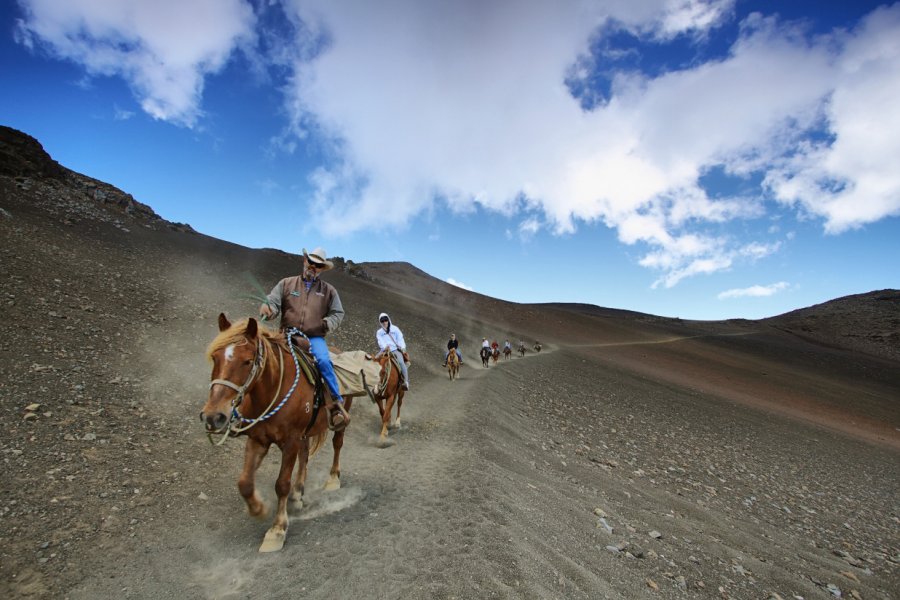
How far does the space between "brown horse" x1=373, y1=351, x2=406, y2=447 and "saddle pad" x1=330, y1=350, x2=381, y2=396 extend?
1950 millimetres

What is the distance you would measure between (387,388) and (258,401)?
17.4 ft

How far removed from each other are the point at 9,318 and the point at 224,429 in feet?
28.9

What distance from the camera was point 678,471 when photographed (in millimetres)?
11539

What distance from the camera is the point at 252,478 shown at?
14.7 feet

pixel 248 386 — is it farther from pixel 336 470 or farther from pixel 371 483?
pixel 371 483

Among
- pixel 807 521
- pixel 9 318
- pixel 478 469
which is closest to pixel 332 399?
pixel 478 469

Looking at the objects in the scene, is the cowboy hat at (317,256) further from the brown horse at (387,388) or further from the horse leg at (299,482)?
the brown horse at (387,388)

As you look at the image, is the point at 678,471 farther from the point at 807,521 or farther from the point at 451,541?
the point at 451,541

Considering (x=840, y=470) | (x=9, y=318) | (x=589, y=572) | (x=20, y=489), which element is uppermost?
(x=9, y=318)

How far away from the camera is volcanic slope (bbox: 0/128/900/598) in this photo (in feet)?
14.0

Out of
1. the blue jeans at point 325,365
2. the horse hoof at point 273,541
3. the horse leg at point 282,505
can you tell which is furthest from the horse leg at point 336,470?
the horse hoof at point 273,541

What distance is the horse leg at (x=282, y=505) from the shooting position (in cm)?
456

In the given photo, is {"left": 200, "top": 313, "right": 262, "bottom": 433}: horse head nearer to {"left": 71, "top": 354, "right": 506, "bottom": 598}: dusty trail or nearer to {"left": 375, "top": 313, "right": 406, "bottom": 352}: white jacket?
{"left": 71, "top": 354, "right": 506, "bottom": 598}: dusty trail

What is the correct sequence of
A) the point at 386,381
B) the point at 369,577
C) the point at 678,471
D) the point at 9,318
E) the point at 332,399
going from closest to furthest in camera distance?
the point at 369,577
the point at 332,399
the point at 9,318
the point at 386,381
the point at 678,471
